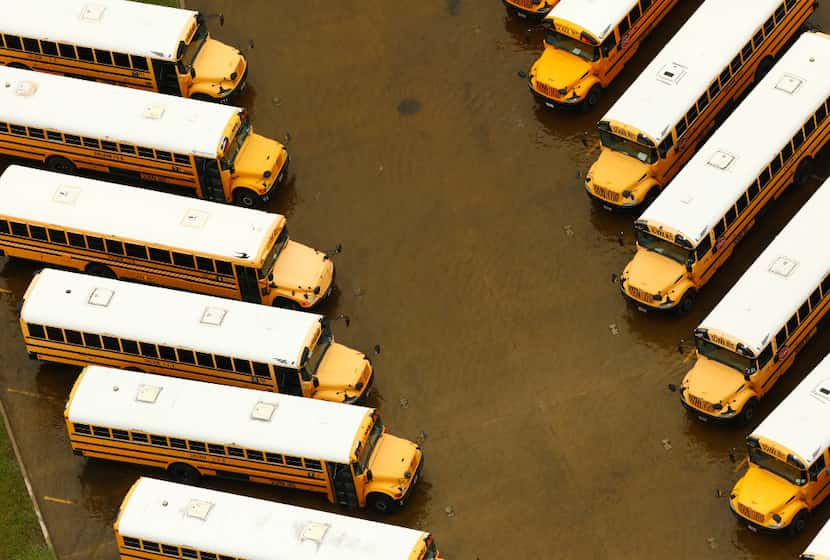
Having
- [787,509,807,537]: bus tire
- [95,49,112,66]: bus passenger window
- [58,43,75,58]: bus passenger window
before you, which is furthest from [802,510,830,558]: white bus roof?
[58,43,75,58]: bus passenger window

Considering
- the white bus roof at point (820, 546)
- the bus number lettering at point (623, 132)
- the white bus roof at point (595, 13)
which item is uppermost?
the white bus roof at point (595, 13)

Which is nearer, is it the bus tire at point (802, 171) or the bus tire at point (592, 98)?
the bus tire at point (802, 171)

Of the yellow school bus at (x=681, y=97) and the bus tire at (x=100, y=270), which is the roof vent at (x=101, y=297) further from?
the yellow school bus at (x=681, y=97)

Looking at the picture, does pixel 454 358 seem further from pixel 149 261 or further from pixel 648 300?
pixel 149 261

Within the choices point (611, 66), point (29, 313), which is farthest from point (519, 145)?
point (29, 313)

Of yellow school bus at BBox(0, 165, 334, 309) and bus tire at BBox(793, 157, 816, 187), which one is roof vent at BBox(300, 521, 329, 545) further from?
bus tire at BBox(793, 157, 816, 187)

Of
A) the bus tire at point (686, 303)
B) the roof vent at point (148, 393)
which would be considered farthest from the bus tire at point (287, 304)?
the bus tire at point (686, 303)
